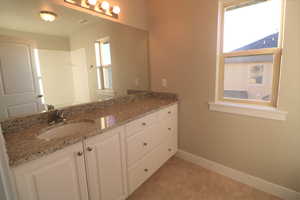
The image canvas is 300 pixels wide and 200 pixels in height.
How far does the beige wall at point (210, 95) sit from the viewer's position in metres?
1.43

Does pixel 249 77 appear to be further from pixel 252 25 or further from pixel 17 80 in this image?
pixel 17 80

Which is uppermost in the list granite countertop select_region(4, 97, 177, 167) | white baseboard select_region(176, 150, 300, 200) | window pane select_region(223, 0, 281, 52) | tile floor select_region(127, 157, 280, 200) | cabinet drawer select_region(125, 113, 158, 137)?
window pane select_region(223, 0, 281, 52)

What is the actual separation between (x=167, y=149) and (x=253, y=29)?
5.85 feet

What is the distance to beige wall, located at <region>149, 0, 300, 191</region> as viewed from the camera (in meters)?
1.43

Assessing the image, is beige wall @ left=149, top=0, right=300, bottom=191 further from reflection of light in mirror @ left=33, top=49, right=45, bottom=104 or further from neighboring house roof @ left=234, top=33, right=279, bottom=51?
reflection of light in mirror @ left=33, top=49, right=45, bottom=104

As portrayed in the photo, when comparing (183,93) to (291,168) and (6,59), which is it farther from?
(6,59)

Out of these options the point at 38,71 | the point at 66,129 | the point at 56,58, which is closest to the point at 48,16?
the point at 56,58

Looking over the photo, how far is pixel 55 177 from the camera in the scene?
961 mm

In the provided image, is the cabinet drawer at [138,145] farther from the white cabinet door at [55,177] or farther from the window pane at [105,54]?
the window pane at [105,54]

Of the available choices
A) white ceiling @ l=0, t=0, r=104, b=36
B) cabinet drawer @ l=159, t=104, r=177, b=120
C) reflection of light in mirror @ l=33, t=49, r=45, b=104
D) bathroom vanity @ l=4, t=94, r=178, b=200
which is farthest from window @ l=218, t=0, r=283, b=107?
reflection of light in mirror @ l=33, t=49, r=45, b=104

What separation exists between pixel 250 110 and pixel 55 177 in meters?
1.90

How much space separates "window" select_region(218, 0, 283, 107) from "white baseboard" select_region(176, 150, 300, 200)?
2.93ft

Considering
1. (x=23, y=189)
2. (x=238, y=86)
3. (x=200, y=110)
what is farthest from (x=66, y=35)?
(x=238, y=86)

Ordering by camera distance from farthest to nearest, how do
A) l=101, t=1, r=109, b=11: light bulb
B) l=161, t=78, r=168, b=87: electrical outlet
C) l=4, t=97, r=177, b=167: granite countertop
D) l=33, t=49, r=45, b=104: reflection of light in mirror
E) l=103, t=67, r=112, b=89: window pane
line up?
l=161, t=78, r=168, b=87: electrical outlet → l=103, t=67, r=112, b=89: window pane → l=101, t=1, r=109, b=11: light bulb → l=33, t=49, r=45, b=104: reflection of light in mirror → l=4, t=97, r=177, b=167: granite countertop
